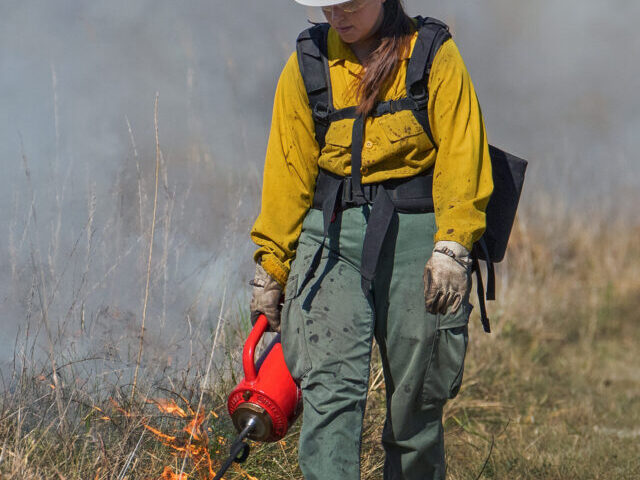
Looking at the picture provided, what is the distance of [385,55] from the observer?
252 cm

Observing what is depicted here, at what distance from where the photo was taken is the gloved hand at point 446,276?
246 centimetres

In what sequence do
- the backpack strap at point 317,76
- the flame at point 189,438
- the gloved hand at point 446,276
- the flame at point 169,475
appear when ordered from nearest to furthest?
the gloved hand at point 446,276
the backpack strap at point 317,76
the flame at point 169,475
the flame at point 189,438

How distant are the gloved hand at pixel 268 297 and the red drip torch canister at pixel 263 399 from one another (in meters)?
0.08

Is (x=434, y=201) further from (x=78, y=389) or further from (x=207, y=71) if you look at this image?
(x=207, y=71)

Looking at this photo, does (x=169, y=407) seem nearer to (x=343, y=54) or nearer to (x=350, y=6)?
(x=343, y=54)

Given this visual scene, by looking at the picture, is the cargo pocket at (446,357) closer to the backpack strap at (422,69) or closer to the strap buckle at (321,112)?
the backpack strap at (422,69)

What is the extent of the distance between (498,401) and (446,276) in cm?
268

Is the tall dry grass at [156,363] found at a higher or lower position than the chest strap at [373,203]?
lower

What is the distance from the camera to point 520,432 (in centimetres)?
437

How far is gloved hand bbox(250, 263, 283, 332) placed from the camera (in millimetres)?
2748

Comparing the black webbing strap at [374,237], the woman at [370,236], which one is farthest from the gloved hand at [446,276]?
the black webbing strap at [374,237]

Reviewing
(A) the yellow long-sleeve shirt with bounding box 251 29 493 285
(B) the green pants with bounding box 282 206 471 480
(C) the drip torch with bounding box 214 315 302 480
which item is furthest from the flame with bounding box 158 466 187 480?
(A) the yellow long-sleeve shirt with bounding box 251 29 493 285

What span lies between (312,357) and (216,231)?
1.50 m

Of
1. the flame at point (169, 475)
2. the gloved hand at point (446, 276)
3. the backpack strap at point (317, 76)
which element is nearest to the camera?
the gloved hand at point (446, 276)
